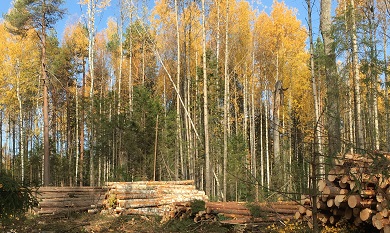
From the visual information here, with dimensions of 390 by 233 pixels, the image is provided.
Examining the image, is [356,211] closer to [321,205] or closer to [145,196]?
[321,205]

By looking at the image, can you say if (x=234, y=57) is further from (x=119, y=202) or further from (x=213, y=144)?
(x=119, y=202)

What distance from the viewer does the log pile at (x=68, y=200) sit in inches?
480

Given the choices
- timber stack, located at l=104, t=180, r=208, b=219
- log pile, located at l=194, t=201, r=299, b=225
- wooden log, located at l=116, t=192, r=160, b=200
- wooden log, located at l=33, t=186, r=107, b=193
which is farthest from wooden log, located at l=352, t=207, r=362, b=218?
wooden log, located at l=33, t=186, r=107, b=193

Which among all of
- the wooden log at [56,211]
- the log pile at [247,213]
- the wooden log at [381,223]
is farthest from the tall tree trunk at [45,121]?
the wooden log at [381,223]

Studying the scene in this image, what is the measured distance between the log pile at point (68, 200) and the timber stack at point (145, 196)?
135 centimetres

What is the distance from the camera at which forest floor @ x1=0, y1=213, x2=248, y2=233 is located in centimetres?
852

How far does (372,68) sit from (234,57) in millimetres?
8572

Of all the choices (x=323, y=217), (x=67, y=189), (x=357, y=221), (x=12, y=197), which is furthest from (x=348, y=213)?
(x=67, y=189)

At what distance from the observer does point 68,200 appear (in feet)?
42.8

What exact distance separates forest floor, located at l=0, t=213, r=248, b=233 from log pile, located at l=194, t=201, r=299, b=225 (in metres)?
0.20

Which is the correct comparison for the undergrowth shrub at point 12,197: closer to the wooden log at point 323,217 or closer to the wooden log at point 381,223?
the wooden log at point 323,217

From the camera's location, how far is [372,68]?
571 inches

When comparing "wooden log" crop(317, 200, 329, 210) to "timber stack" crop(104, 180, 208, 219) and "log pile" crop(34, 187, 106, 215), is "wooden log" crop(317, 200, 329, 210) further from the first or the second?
"log pile" crop(34, 187, 106, 215)

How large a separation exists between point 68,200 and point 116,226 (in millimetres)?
4245
